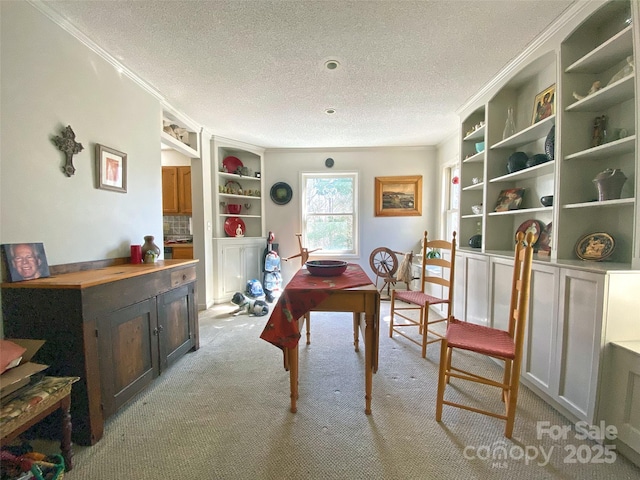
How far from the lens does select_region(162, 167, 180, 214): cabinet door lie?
393 cm

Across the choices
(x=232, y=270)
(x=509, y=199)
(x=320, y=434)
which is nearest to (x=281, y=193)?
(x=232, y=270)

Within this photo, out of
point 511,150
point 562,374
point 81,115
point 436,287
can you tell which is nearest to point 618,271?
point 562,374

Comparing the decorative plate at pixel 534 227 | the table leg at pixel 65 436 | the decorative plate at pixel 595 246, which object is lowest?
the table leg at pixel 65 436

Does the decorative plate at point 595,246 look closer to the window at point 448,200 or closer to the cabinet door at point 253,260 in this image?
the window at point 448,200

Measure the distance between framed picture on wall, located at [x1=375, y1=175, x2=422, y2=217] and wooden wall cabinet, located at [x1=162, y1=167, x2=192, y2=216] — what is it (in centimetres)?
319

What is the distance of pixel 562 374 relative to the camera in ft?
4.91

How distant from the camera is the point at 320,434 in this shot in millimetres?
1395

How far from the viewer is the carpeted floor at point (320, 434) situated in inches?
46.8

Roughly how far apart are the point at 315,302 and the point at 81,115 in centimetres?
210

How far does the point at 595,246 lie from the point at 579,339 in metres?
0.65

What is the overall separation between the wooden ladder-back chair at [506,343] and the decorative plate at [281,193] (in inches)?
130

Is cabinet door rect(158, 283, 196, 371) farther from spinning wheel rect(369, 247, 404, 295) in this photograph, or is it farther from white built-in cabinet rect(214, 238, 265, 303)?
spinning wheel rect(369, 247, 404, 295)

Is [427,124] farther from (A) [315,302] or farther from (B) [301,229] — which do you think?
(A) [315,302]

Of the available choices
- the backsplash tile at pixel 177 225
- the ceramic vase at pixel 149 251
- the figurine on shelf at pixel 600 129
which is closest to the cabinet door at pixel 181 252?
the backsplash tile at pixel 177 225
